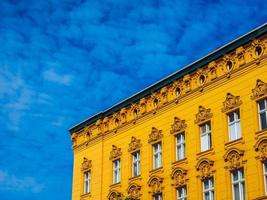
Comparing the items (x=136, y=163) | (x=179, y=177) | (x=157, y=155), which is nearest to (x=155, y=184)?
(x=157, y=155)

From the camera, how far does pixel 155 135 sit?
41.7 meters

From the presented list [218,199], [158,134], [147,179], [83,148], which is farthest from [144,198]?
[83,148]

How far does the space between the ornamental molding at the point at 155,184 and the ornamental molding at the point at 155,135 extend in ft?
9.39

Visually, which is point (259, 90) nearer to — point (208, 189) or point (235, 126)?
point (235, 126)

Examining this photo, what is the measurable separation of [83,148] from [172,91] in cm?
1239

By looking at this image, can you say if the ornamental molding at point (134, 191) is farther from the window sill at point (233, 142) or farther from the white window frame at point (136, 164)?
the window sill at point (233, 142)

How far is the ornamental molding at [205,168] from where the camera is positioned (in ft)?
118

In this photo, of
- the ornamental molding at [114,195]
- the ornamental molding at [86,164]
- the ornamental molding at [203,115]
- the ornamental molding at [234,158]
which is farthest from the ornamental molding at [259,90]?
the ornamental molding at [86,164]

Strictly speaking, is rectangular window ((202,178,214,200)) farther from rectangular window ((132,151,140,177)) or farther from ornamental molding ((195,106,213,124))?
rectangular window ((132,151,140,177))

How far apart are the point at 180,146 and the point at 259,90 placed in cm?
770

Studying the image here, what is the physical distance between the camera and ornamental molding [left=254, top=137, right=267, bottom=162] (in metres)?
32.8

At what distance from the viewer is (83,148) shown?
164ft

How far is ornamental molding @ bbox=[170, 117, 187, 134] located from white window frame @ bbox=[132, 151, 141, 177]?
4328 millimetres

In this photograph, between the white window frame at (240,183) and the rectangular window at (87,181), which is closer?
the white window frame at (240,183)
